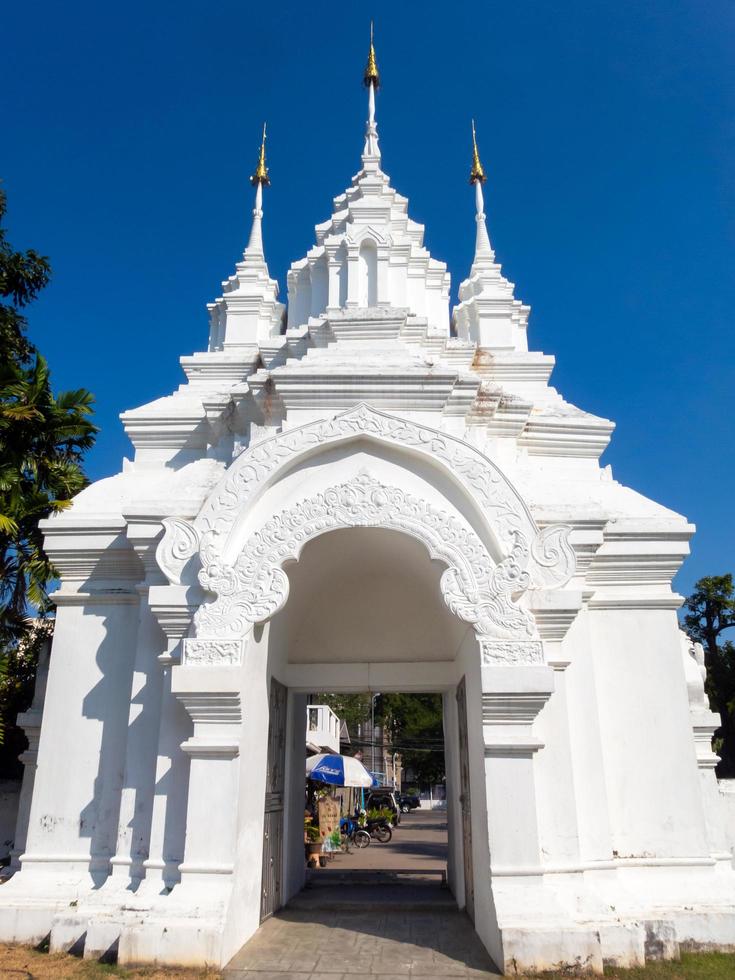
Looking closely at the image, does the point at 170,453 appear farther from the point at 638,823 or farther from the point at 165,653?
the point at 638,823

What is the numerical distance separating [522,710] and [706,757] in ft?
13.8

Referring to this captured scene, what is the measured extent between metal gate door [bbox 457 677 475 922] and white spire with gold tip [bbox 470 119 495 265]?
899cm

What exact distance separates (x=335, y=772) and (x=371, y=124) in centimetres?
1521

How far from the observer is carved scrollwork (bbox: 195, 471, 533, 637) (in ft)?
22.7

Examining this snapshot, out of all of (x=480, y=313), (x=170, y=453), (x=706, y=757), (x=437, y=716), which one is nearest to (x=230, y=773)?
(x=170, y=453)

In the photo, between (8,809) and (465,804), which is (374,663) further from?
(8,809)

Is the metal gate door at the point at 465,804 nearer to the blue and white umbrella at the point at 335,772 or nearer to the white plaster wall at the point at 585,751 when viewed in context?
the white plaster wall at the point at 585,751

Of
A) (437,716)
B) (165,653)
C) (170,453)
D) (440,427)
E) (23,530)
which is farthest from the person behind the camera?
(437,716)

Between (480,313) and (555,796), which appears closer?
(555,796)

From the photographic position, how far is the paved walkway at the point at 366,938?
6139 millimetres

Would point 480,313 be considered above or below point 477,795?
above

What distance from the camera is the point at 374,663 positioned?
10.0 metres

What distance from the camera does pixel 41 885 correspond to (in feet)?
25.0

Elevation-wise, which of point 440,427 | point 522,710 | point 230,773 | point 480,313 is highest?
point 480,313
